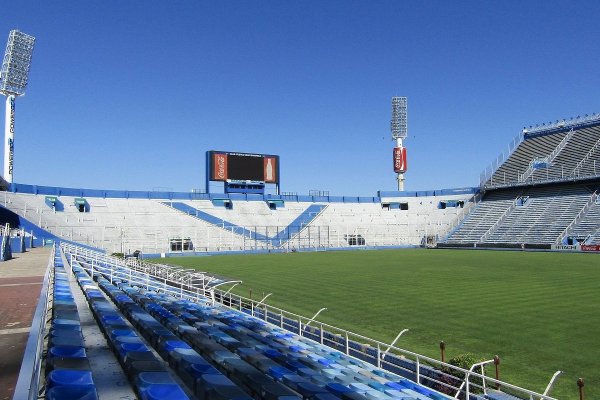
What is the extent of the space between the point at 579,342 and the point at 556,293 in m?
9.09

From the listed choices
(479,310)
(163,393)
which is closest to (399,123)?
(479,310)

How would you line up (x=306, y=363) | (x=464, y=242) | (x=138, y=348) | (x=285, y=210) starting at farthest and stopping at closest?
1. (x=285, y=210)
2. (x=464, y=242)
3. (x=306, y=363)
4. (x=138, y=348)

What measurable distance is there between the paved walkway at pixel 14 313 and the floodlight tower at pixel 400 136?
65.8m

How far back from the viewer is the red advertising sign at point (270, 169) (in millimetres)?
67625

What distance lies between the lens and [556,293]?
20.8 m

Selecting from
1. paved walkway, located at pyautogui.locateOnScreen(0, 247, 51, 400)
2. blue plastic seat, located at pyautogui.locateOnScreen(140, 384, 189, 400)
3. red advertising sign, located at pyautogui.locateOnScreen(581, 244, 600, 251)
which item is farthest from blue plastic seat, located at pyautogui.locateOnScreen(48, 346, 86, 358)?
red advertising sign, located at pyautogui.locateOnScreen(581, 244, 600, 251)

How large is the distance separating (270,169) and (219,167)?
7.53 meters

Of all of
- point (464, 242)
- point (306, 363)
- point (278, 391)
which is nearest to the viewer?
point (278, 391)

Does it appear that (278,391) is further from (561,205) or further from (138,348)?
(561,205)

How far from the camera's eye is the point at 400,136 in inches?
3371

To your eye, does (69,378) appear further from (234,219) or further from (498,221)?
(498,221)

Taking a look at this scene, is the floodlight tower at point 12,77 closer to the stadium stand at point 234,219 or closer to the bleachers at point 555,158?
the stadium stand at point 234,219

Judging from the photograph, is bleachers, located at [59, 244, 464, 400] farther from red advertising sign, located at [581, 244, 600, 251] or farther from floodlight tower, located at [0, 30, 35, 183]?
floodlight tower, located at [0, 30, 35, 183]

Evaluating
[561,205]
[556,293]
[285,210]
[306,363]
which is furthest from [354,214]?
[306,363]
